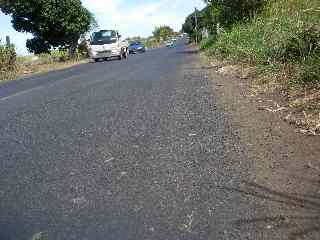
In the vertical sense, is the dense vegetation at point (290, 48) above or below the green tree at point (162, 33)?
above

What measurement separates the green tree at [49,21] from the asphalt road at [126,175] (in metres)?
33.7

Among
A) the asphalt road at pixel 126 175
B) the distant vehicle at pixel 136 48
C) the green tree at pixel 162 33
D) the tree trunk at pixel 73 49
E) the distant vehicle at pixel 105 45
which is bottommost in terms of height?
the green tree at pixel 162 33

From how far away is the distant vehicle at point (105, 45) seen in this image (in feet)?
101

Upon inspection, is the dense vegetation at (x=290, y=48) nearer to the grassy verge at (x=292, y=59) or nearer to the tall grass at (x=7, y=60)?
the grassy verge at (x=292, y=59)

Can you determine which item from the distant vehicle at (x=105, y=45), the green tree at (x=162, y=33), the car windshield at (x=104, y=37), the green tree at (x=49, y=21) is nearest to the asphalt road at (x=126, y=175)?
the distant vehicle at (x=105, y=45)

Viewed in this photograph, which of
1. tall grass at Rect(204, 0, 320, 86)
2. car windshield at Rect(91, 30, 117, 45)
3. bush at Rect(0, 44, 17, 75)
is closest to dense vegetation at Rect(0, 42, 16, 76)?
bush at Rect(0, 44, 17, 75)

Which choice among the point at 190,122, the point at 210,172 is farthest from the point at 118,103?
the point at 210,172

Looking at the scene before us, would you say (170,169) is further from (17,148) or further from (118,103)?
(118,103)

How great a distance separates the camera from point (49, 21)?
40469 millimetres

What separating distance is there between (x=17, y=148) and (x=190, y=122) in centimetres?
224

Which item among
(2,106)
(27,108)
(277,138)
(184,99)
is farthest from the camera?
(2,106)

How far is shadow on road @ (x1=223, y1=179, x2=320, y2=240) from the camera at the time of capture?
3.02 m

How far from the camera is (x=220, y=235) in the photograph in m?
3.09

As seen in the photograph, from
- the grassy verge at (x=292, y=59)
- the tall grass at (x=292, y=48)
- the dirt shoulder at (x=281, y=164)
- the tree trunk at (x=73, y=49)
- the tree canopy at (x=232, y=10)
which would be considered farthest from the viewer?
the tree trunk at (x=73, y=49)
